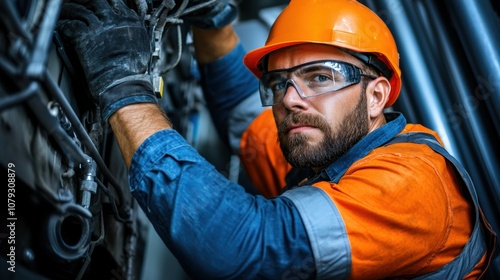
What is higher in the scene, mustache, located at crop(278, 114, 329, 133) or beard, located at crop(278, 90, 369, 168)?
mustache, located at crop(278, 114, 329, 133)

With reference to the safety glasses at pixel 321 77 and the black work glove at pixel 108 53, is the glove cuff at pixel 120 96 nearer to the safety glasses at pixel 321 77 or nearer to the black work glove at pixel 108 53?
the black work glove at pixel 108 53

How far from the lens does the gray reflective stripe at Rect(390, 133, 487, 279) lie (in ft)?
→ 4.30

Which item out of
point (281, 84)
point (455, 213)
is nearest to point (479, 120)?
point (455, 213)

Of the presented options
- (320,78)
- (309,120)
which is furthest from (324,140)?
(320,78)

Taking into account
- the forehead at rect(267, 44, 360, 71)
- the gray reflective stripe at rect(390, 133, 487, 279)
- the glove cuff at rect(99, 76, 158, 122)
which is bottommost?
the gray reflective stripe at rect(390, 133, 487, 279)

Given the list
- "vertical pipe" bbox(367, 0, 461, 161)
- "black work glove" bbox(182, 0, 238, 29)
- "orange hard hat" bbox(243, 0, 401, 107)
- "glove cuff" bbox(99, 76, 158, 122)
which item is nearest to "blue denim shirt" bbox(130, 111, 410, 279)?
"glove cuff" bbox(99, 76, 158, 122)

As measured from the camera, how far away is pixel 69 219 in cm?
116

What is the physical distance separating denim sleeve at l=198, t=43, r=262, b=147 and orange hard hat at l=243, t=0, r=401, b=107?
0.46 m

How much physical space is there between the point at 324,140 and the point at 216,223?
0.51 metres

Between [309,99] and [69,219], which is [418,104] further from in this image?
[69,219]

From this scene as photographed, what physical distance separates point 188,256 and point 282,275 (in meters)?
0.20

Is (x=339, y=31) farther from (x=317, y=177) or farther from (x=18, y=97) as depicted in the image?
(x=18, y=97)

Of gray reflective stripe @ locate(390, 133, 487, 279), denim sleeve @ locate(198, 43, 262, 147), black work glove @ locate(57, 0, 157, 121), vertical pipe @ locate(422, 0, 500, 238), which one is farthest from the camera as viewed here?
denim sleeve @ locate(198, 43, 262, 147)

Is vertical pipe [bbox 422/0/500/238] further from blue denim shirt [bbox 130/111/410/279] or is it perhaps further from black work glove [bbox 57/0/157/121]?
black work glove [bbox 57/0/157/121]
